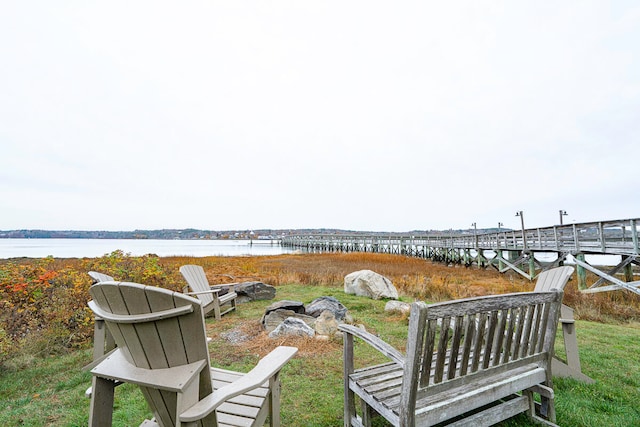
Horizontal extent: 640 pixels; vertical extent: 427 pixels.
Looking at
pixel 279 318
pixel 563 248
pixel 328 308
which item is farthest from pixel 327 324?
pixel 563 248

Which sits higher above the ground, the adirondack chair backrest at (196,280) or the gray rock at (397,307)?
the adirondack chair backrest at (196,280)

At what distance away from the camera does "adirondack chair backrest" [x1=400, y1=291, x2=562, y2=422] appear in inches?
60.9

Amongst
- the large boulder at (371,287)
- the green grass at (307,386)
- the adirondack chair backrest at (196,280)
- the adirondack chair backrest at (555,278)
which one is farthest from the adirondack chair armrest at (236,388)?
the large boulder at (371,287)

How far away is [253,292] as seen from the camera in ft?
24.2

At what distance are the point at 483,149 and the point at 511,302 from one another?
99.0 feet

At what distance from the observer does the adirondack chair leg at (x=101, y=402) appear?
5.13 ft

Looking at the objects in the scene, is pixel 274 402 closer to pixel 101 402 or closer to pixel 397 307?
pixel 101 402

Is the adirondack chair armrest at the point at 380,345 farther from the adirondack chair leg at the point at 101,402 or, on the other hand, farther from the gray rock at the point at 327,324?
the gray rock at the point at 327,324

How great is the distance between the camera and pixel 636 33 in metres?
9.09

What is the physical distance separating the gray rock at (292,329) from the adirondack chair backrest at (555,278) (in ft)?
10.3

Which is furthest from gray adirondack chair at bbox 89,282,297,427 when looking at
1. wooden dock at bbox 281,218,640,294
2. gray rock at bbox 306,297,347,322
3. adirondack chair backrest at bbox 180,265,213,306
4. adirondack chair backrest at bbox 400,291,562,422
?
wooden dock at bbox 281,218,640,294

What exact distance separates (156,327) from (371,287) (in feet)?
22.1

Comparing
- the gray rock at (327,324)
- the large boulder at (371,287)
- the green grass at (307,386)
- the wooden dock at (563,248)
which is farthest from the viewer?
the wooden dock at (563,248)

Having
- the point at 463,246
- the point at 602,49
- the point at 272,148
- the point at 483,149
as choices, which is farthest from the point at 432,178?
the point at 602,49
